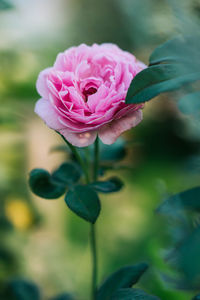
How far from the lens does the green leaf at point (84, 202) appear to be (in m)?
0.57

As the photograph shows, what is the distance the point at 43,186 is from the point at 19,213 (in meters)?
0.81

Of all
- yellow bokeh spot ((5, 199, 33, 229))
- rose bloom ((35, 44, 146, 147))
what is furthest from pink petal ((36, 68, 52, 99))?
yellow bokeh spot ((5, 199, 33, 229))

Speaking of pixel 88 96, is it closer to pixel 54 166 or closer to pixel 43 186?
pixel 43 186

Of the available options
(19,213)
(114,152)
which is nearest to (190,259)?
(114,152)

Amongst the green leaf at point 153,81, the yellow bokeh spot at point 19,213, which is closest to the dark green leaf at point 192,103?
the green leaf at point 153,81

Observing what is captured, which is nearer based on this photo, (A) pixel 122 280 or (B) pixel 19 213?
(A) pixel 122 280

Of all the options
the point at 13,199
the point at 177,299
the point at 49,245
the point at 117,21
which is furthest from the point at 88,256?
the point at 117,21

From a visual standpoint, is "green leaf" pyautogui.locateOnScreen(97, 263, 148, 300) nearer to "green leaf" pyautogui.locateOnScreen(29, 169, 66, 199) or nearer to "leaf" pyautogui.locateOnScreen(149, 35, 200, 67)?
"green leaf" pyautogui.locateOnScreen(29, 169, 66, 199)

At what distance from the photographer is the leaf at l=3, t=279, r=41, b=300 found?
3.08ft

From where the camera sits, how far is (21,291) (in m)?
0.95

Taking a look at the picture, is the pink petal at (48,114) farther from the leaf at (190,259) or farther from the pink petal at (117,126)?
the leaf at (190,259)

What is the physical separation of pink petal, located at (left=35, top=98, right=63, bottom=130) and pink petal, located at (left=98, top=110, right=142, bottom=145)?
2.8 inches

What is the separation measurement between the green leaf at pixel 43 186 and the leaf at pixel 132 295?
0.20 m

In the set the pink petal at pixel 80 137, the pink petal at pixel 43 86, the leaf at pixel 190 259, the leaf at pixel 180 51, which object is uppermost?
the leaf at pixel 180 51
